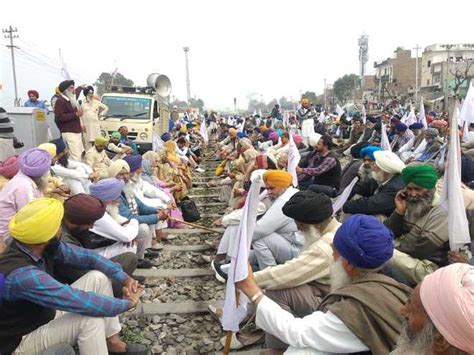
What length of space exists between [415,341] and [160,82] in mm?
17004

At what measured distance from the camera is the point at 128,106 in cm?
1351

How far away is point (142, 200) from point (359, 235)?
4.19 metres

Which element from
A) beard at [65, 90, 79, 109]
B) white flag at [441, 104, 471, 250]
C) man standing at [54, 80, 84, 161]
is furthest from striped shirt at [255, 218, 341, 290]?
beard at [65, 90, 79, 109]

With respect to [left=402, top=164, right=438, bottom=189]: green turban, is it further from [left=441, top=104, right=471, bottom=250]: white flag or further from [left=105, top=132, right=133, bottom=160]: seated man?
[left=105, top=132, right=133, bottom=160]: seated man

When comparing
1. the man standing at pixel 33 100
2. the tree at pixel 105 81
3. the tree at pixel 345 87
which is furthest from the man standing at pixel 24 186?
the tree at pixel 345 87

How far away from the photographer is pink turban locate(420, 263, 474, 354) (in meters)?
1.45

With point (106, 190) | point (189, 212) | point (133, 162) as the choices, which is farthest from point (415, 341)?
point (189, 212)

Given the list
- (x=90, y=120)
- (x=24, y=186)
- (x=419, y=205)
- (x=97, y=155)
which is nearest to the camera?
(x=419, y=205)

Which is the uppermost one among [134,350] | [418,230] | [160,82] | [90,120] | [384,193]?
[160,82]

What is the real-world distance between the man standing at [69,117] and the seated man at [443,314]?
25.1 ft

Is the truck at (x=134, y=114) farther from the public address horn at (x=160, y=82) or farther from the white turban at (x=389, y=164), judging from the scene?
the white turban at (x=389, y=164)

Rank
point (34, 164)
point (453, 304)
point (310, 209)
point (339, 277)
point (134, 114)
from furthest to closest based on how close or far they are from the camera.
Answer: point (134, 114) < point (34, 164) < point (310, 209) < point (339, 277) < point (453, 304)

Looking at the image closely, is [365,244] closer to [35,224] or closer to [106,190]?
[35,224]

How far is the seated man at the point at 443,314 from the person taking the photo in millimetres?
1454
